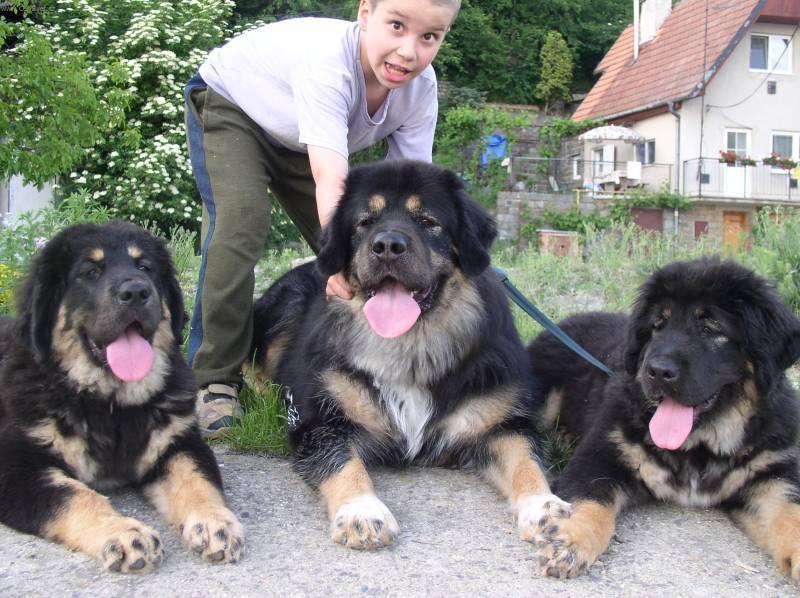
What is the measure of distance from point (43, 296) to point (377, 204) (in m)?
1.59

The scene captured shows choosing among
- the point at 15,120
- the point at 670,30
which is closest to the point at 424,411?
the point at 15,120

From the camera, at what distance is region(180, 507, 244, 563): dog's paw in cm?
285

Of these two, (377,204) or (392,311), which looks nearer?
(392,311)

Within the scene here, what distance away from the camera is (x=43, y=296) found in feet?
11.1

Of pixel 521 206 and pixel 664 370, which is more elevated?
pixel 521 206

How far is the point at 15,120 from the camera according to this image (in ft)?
23.7

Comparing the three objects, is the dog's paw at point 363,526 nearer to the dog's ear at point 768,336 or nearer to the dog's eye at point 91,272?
the dog's eye at point 91,272

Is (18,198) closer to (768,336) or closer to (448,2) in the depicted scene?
(448,2)

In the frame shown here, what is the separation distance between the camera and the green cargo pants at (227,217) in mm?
4562

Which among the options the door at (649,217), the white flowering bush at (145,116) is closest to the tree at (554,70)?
the door at (649,217)

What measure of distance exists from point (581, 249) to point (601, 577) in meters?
9.65

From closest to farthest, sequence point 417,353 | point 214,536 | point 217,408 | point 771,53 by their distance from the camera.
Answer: point 214,536, point 417,353, point 217,408, point 771,53

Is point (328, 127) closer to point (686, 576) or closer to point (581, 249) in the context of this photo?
point (686, 576)

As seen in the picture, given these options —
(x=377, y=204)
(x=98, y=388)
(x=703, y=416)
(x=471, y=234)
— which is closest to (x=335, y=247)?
(x=377, y=204)
